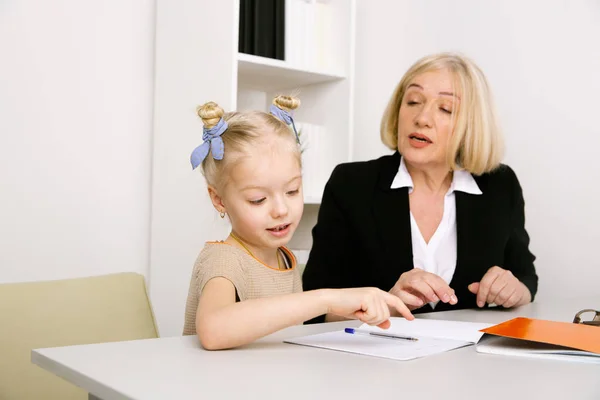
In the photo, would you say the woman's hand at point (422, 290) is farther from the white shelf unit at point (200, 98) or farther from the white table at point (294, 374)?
the white shelf unit at point (200, 98)

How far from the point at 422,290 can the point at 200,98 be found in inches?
48.0

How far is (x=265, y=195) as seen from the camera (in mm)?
1288

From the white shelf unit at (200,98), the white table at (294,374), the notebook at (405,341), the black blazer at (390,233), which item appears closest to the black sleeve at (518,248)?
the black blazer at (390,233)

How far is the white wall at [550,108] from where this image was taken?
2.22 meters

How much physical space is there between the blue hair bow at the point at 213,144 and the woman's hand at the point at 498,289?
68 centimetres

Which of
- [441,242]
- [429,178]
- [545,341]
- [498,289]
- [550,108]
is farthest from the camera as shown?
[550,108]

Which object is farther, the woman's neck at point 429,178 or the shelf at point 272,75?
the shelf at point 272,75

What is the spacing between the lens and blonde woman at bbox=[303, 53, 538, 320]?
1868mm

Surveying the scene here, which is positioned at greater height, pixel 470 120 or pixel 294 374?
pixel 470 120

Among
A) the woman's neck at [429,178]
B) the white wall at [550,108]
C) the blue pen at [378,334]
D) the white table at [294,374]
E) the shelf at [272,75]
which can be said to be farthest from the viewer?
the shelf at [272,75]

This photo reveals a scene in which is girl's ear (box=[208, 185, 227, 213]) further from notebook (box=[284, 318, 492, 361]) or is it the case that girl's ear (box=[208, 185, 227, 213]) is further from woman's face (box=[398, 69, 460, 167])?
woman's face (box=[398, 69, 460, 167])

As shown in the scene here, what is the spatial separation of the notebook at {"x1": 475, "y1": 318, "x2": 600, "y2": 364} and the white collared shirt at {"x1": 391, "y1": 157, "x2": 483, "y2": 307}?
2.25 ft

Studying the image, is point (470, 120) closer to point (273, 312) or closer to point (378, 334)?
point (378, 334)

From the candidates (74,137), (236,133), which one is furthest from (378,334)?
(74,137)
